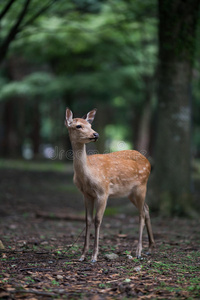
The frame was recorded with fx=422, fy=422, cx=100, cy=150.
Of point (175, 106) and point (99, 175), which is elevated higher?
point (175, 106)

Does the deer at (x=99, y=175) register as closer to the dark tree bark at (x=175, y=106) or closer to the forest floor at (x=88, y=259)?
the forest floor at (x=88, y=259)

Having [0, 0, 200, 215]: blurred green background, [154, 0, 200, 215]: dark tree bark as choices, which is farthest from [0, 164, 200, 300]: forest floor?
[0, 0, 200, 215]: blurred green background

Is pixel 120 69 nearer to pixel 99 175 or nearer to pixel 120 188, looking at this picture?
pixel 120 188

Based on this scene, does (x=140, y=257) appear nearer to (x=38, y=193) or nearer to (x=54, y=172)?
(x=38, y=193)

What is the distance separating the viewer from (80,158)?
509cm

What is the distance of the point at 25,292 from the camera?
375cm

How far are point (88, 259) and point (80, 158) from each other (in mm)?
1275

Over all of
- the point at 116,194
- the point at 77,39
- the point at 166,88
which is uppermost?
the point at 77,39

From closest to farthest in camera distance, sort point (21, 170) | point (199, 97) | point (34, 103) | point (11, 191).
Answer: point (11, 191)
point (21, 170)
point (199, 97)
point (34, 103)

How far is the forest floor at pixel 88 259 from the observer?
3949 millimetres

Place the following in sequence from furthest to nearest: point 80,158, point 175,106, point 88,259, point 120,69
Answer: point 120,69 → point 175,106 → point 88,259 → point 80,158

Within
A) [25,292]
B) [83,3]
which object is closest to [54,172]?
[83,3]

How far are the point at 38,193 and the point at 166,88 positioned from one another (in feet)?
17.6

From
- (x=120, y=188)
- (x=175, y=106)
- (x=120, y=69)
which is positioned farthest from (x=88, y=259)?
(x=120, y=69)
